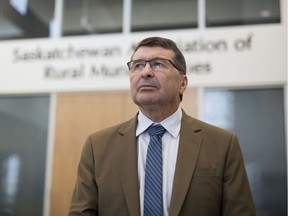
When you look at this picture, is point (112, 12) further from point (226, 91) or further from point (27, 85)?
point (226, 91)

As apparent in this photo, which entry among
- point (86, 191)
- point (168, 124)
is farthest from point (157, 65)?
point (86, 191)

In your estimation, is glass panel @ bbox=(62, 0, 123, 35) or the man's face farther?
glass panel @ bbox=(62, 0, 123, 35)

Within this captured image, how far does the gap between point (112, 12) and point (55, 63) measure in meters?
1.02

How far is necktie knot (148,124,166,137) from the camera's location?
1824 millimetres

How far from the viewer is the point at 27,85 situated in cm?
494

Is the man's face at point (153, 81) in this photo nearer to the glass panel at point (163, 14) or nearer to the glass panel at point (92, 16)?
the glass panel at point (163, 14)

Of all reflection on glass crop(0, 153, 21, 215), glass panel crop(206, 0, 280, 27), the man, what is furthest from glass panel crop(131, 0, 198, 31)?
the man

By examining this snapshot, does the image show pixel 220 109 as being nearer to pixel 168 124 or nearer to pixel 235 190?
pixel 168 124

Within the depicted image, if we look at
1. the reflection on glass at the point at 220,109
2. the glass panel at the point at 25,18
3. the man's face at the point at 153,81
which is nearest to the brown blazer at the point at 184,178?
the man's face at the point at 153,81

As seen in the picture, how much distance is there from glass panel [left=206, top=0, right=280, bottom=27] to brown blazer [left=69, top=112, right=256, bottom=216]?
3.12m

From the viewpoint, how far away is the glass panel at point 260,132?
4207mm

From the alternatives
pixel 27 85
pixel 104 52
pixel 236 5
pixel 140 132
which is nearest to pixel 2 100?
pixel 27 85

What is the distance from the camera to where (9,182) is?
4.88 metres

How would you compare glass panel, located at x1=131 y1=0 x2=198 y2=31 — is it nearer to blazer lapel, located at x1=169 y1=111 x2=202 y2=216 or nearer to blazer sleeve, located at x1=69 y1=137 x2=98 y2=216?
blazer lapel, located at x1=169 y1=111 x2=202 y2=216
